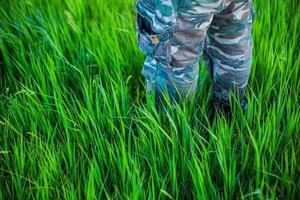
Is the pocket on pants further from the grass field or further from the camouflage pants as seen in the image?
the grass field

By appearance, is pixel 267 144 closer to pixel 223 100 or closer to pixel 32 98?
pixel 223 100

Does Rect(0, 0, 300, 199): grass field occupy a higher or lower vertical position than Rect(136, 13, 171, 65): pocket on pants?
lower

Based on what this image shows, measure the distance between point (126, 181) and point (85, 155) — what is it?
15 cm

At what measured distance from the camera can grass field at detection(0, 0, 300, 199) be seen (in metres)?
1.19

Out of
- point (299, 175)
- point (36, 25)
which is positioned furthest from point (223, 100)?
point (36, 25)

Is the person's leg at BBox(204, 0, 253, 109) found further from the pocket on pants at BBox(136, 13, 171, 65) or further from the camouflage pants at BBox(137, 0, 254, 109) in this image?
the pocket on pants at BBox(136, 13, 171, 65)

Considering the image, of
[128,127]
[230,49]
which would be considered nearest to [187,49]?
[230,49]

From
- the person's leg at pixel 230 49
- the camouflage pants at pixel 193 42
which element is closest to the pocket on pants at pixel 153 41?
the camouflage pants at pixel 193 42

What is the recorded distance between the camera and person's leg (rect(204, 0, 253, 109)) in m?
1.23

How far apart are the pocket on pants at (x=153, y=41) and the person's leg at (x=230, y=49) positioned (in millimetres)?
148

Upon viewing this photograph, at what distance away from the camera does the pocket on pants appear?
123 centimetres

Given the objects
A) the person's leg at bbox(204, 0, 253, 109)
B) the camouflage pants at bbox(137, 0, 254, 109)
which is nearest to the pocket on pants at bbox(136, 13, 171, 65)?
the camouflage pants at bbox(137, 0, 254, 109)

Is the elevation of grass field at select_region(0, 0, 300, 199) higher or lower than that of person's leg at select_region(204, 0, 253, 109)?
lower

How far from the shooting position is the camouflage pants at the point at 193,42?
114 centimetres
